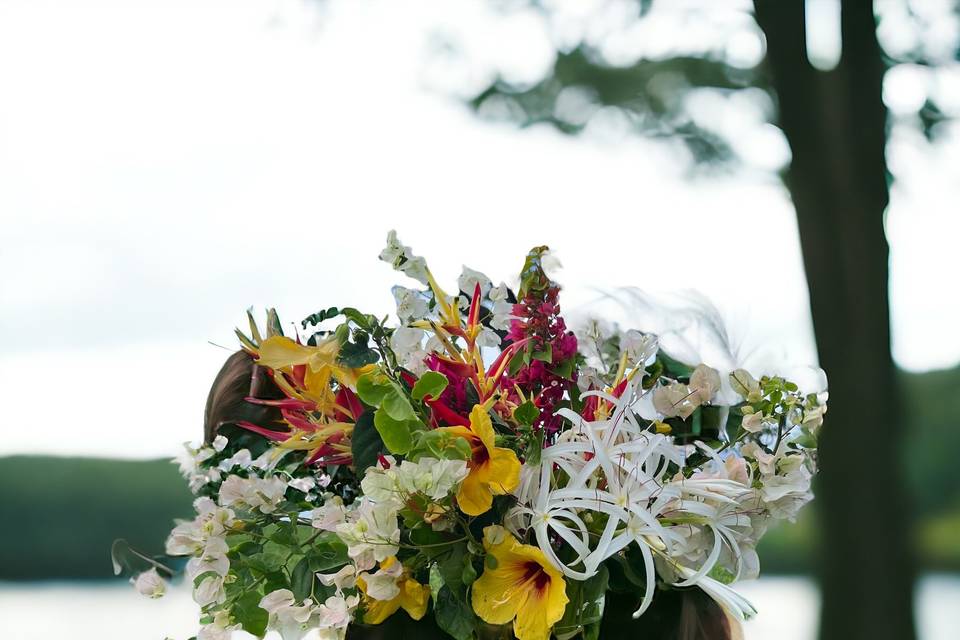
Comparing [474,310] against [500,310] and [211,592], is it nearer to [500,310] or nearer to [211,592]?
[500,310]

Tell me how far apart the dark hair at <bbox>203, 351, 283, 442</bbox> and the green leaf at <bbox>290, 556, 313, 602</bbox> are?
0.55 feet

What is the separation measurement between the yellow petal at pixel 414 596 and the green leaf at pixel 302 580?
0.06 m

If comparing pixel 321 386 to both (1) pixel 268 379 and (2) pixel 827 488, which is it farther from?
(2) pixel 827 488

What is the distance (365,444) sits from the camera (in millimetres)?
586

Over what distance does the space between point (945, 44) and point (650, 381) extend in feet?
9.08

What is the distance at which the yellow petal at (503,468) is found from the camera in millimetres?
556

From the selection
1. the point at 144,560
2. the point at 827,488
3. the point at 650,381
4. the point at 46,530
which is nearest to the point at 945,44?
the point at 827,488

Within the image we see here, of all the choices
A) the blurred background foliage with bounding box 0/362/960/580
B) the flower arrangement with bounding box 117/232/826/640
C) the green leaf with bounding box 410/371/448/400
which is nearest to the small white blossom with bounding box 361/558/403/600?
the flower arrangement with bounding box 117/232/826/640

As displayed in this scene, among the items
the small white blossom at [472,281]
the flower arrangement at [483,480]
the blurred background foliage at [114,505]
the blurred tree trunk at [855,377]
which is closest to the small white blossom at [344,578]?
the flower arrangement at [483,480]

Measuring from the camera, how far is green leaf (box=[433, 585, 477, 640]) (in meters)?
0.57

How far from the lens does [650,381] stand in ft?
2.25

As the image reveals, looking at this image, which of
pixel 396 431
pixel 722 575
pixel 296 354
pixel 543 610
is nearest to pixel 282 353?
pixel 296 354

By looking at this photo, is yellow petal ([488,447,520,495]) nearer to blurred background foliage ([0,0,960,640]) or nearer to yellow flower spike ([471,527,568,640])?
yellow flower spike ([471,527,568,640])

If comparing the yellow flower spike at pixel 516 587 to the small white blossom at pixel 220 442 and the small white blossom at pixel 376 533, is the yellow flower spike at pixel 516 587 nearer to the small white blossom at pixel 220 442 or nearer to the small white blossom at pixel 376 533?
the small white blossom at pixel 376 533
